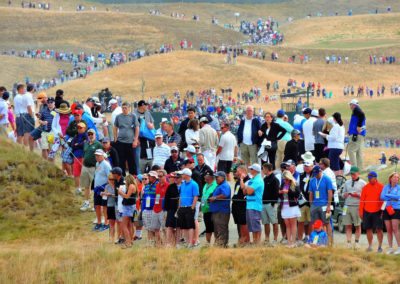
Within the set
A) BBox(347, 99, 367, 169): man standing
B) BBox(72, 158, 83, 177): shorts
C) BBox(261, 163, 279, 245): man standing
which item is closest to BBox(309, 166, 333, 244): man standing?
BBox(261, 163, 279, 245): man standing

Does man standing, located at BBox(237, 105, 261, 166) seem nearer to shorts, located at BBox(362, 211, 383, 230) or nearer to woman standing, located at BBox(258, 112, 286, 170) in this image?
woman standing, located at BBox(258, 112, 286, 170)

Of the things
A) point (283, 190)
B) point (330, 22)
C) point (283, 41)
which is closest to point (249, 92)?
point (283, 41)

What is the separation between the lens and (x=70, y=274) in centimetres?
1911

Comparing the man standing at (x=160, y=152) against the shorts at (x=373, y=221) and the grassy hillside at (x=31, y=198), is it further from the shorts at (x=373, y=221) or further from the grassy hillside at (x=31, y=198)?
the shorts at (x=373, y=221)

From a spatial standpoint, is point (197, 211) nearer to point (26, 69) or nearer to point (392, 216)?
point (392, 216)

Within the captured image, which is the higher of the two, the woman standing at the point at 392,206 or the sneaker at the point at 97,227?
the woman standing at the point at 392,206

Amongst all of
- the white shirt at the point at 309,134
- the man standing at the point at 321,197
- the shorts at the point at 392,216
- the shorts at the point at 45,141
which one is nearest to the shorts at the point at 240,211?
the man standing at the point at 321,197

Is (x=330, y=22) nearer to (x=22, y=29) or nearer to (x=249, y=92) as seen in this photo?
(x=22, y=29)

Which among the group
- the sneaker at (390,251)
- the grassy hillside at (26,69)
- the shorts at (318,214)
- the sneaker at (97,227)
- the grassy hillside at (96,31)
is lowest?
the sneaker at (97,227)

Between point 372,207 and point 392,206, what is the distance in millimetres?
500

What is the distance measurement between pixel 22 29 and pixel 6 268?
317 ft

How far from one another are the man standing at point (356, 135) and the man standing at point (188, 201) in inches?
233

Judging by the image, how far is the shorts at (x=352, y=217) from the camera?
65.9 ft

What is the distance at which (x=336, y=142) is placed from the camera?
77.8 ft
